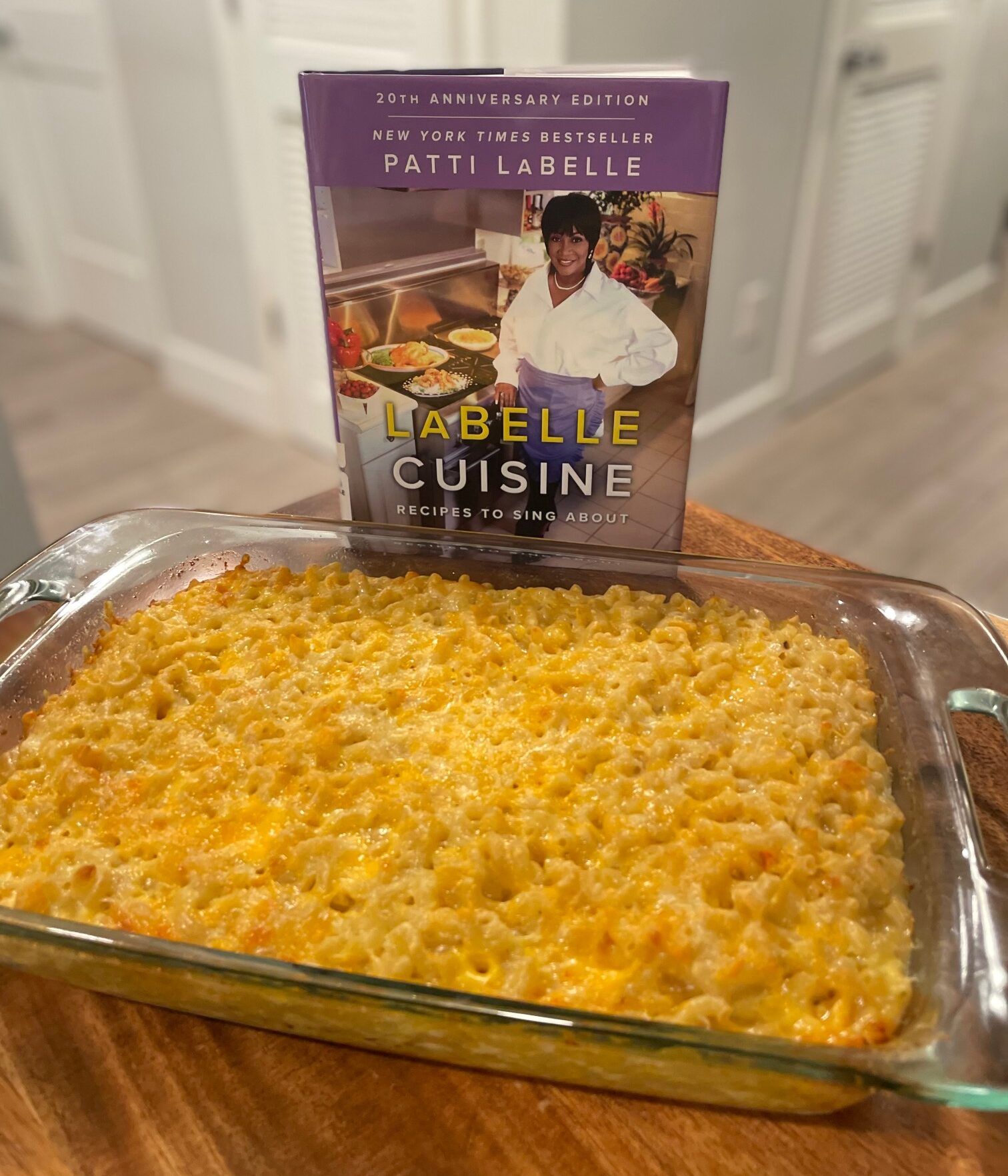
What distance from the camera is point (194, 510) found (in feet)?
3.30

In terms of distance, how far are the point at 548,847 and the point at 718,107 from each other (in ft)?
1.89

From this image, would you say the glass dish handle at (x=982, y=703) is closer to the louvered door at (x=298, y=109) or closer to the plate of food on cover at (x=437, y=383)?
the plate of food on cover at (x=437, y=383)

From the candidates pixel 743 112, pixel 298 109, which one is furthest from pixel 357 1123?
pixel 298 109

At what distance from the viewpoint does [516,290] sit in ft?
2.85

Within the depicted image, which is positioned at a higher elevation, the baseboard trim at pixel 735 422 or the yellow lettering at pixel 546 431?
the yellow lettering at pixel 546 431

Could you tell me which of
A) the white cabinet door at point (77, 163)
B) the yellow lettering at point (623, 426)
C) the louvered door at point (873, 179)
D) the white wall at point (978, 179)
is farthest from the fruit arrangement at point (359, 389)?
the white wall at point (978, 179)

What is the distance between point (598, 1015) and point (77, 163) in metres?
3.64

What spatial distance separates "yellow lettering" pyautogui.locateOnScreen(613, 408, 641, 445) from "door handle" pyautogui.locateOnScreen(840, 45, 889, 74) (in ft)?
6.65

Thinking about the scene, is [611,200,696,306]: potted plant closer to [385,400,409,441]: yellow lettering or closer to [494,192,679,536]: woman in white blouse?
[494,192,679,536]: woman in white blouse

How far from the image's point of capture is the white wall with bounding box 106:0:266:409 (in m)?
2.56

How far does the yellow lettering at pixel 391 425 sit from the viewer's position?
0.93m

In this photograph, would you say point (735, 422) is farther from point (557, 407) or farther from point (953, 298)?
point (557, 407)

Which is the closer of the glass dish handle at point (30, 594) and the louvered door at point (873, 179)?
the glass dish handle at point (30, 594)

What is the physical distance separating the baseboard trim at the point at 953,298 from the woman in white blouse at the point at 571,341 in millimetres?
2912
